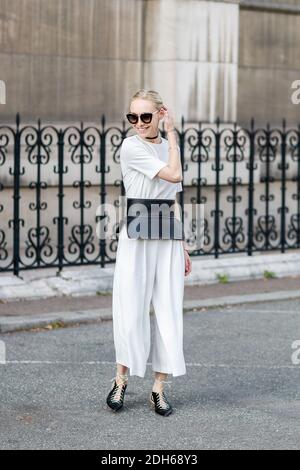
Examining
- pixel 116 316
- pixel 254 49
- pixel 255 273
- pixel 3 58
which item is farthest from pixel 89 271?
pixel 254 49

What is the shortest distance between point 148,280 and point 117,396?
79 centimetres

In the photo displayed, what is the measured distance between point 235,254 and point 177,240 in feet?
25.0

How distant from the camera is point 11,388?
28.8 feet

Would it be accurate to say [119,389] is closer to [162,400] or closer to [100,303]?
[162,400]

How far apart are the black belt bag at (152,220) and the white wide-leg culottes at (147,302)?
0.06 metres

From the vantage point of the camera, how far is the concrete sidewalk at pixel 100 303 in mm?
11562

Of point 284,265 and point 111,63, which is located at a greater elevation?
point 111,63

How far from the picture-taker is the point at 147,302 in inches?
319

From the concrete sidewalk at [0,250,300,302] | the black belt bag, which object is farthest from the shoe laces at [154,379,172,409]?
the concrete sidewalk at [0,250,300,302]

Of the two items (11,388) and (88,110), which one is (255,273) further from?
(11,388)

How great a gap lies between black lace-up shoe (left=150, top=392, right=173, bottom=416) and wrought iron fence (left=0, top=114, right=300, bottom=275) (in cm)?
544

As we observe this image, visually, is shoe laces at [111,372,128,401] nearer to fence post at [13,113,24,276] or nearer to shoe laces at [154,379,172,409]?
shoe laces at [154,379,172,409]

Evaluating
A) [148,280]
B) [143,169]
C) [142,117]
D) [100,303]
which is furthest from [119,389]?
[100,303]

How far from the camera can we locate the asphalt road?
24.2ft
